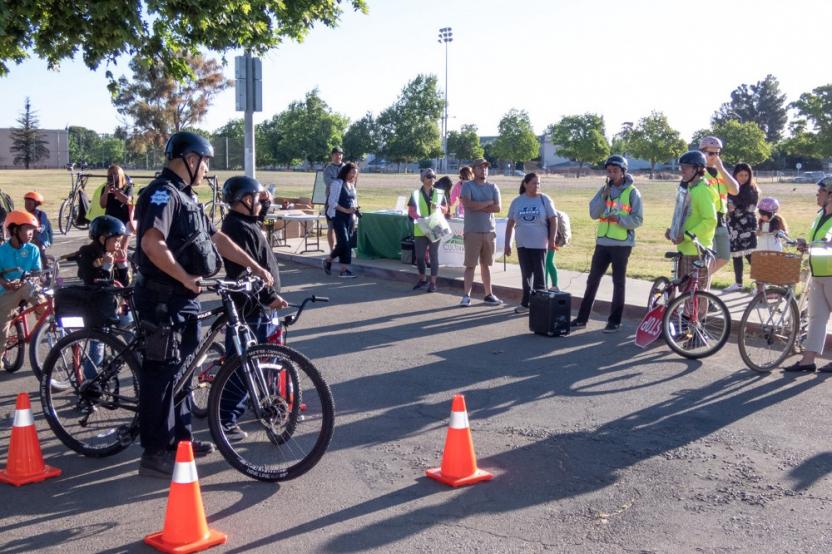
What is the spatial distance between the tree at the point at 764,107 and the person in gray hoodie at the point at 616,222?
455 feet

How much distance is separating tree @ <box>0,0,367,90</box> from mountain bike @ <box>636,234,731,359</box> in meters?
7.42

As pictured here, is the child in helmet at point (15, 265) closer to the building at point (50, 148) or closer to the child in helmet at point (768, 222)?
the child in helmet at point (768, 222)

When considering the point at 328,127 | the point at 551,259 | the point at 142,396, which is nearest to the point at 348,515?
the point at 142,396

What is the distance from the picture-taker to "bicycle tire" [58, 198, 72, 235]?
21.5 meters

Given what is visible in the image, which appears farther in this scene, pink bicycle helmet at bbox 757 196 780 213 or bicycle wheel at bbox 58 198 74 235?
bicycle wheel at bbox 58 198 74 235

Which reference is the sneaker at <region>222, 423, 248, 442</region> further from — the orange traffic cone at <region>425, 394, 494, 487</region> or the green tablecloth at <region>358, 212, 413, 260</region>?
the green tablecloth at <region>358, 212, 413, 260</region>

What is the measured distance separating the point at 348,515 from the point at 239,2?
9588mm

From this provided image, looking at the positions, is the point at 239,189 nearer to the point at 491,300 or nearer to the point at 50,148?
the point at 491,300

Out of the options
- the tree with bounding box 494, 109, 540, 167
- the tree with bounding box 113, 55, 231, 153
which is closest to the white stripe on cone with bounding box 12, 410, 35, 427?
the tree with bounding box 113, 55, 231, 153

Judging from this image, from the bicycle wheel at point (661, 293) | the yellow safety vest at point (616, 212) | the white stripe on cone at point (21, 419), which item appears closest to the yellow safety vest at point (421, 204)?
the yellow safety vest at point (616, 212)

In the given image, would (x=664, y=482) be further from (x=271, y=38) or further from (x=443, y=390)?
(x=271, y=38)

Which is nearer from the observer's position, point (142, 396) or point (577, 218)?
point (142, 396)

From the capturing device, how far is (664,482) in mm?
5168

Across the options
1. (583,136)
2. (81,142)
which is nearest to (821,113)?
(583,136)
